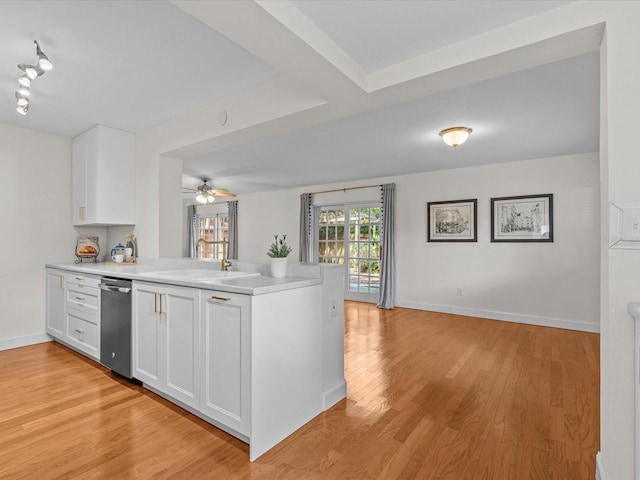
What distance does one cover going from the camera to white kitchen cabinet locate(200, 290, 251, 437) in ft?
6.01

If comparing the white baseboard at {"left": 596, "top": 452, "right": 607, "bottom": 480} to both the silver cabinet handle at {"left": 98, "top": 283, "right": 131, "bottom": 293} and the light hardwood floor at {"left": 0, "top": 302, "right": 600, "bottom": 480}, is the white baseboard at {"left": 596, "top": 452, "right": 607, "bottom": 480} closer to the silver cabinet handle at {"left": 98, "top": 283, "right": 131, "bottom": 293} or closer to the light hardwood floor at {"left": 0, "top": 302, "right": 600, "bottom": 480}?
the light hardwood floor at {"left": 0, "top": 302, "right": 600, "bottom": 480}

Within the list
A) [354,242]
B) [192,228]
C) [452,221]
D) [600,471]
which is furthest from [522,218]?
[192,228]

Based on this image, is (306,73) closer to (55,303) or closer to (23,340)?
(55,303)

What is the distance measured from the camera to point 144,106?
3125mm

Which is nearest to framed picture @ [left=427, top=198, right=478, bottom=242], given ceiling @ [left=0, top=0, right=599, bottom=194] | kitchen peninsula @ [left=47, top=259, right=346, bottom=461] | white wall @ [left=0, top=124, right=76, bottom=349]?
ceiling @ [left=0, top=0, right=599, bottom=194]

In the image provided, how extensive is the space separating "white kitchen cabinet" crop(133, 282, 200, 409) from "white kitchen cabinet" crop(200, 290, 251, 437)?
0.09m

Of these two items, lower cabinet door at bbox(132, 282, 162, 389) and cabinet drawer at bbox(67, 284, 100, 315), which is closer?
lower cabinet door at bbox(132, 282, 162, 389)

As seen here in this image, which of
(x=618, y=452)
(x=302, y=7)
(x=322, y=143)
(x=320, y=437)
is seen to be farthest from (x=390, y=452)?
(x=322, y=143)

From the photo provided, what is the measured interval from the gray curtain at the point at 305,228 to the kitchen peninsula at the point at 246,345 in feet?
13.8

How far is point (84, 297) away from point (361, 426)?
281 cm

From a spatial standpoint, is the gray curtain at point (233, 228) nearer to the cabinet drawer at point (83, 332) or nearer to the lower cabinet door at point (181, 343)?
the cabinet drawer at point (83, 332)

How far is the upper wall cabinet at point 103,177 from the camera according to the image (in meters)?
3.65

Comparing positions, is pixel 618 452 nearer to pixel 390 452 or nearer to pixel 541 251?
pixel 390 452

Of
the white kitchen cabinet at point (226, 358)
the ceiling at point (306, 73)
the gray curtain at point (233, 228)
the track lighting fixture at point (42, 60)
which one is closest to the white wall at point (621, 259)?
the ceiling at point (306, 73)
